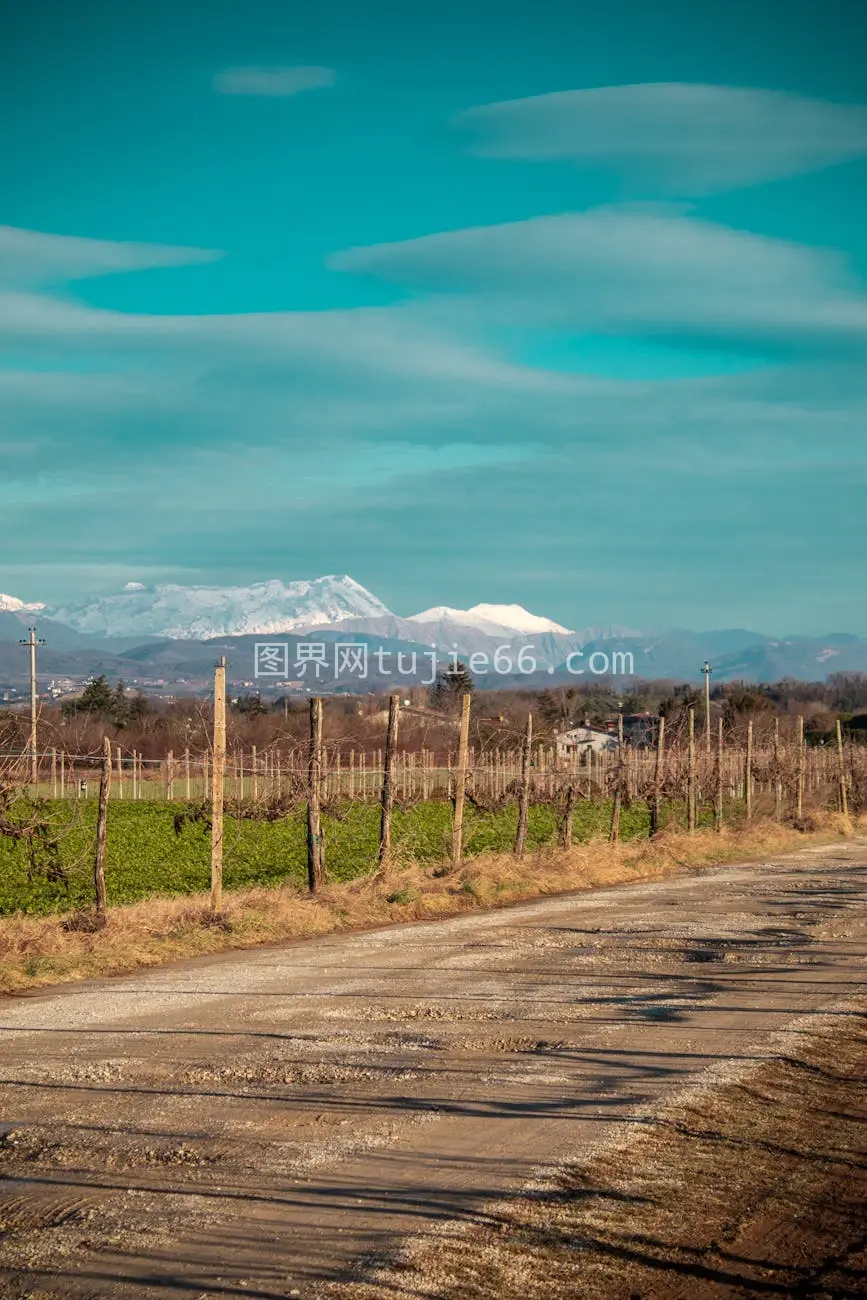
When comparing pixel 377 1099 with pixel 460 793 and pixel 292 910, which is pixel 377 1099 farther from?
pixel 460 793

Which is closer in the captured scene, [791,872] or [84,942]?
[84,942]

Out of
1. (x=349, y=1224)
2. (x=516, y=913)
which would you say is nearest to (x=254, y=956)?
(x=516, y=913)

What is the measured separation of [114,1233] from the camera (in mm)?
5867

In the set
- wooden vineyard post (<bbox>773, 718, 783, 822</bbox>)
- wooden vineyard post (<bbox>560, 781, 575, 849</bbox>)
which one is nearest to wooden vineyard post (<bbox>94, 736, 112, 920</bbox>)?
wooden vineyard post (<bbox>560, 781, 575, 849</bbox>)

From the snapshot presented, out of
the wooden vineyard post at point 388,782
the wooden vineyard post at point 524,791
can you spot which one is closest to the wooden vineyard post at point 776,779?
the wooden vineyard post at point 524,791

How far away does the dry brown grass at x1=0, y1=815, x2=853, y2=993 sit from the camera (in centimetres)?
1372

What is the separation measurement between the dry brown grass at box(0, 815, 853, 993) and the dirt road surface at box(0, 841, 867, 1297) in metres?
0.76

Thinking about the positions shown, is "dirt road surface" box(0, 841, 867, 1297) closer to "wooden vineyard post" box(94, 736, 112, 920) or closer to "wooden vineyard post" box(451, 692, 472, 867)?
"wooden vineyard post" box(94, 736, 112, 920)

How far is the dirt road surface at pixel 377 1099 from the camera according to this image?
566cm

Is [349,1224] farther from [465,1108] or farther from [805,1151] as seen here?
[805,1151]

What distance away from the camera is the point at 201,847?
3197 cm

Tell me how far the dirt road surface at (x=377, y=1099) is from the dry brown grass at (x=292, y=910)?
2.48 ft

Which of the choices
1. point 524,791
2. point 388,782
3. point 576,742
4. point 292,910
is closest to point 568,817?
point 524,791

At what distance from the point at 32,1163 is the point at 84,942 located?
7571 millimetres
